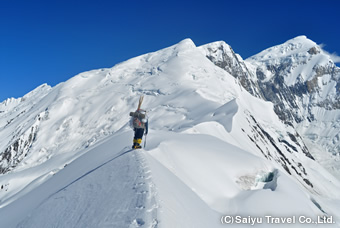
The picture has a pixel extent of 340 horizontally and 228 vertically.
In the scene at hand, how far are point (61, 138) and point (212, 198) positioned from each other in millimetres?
56817

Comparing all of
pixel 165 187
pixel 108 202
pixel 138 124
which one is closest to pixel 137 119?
pixel 138 124

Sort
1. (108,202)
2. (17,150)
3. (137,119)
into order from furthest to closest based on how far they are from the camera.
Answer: (17,150) → (137,119) → (108,202)

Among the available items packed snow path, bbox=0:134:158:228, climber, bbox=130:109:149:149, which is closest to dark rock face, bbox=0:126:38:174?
climber, bbox=130:109:149:149

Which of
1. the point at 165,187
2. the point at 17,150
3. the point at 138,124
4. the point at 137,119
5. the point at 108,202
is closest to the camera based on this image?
the point at 108,202

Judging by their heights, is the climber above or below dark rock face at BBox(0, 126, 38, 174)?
below

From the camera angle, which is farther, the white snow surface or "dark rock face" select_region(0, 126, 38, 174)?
"dark rock face" select_region(0, 126, 38, 174)

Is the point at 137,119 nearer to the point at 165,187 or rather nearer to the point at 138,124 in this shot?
the point at 138,124

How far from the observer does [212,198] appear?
12.2 m

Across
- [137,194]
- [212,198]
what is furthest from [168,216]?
[212,198]

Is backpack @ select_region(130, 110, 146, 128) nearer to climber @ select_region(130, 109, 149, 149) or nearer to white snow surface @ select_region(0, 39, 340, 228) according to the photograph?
climber @ select_region(130, 109, 149, 149)

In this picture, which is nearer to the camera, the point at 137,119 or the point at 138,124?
the point at 138,124

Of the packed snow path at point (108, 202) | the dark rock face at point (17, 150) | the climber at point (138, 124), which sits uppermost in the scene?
the dark rock face at point (17, 150)

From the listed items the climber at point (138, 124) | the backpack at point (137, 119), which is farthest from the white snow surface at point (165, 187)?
the backpack at point (137, 119)

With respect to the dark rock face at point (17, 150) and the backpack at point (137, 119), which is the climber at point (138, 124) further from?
the dark rock face at point (17, 150)
